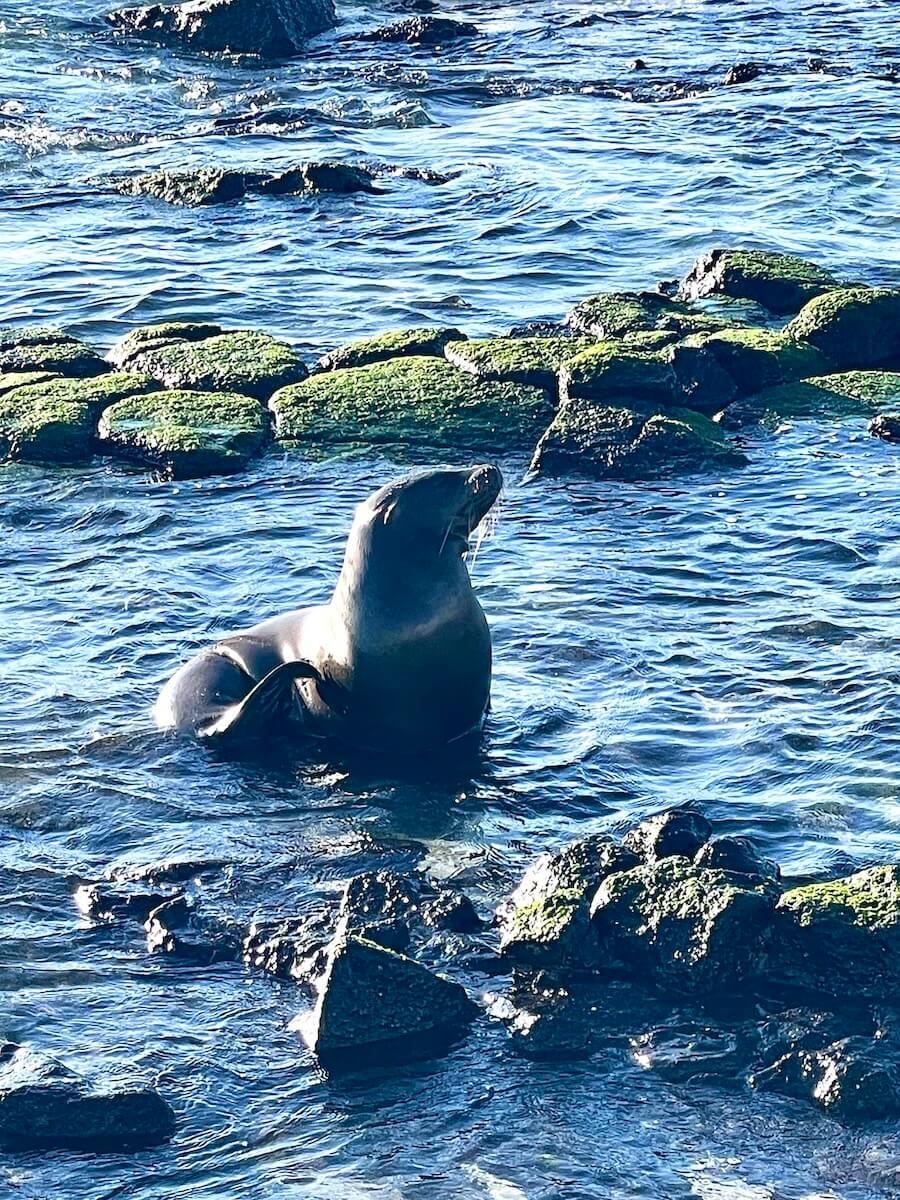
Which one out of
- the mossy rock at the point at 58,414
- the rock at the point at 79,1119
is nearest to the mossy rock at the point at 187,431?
the mossy rock at the point at 58,414

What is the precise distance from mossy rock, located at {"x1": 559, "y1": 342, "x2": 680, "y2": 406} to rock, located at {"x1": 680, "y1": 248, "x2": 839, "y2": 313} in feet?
8.58

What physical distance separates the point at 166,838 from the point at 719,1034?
3.27m

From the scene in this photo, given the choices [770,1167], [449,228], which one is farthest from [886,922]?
[449,228]

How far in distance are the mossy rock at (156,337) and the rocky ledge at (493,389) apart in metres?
0.02

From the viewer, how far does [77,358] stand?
1747 centimetres

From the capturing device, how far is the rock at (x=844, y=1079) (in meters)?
7.60

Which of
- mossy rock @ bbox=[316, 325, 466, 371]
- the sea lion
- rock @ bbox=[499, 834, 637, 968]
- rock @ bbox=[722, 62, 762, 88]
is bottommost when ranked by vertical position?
rock @ bbox=[499, 834, 637, 968]

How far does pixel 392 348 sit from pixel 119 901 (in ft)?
28.1

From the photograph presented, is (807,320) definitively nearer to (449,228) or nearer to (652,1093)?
(449,228)

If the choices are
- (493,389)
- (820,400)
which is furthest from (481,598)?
(820,400)

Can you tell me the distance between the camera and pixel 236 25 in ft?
96.8

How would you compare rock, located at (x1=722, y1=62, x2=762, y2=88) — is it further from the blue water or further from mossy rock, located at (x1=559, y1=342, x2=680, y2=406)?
mossy rock, located at (x1=559, y1=342, x2=680, y2=406)

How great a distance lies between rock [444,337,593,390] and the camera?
53.9 feet

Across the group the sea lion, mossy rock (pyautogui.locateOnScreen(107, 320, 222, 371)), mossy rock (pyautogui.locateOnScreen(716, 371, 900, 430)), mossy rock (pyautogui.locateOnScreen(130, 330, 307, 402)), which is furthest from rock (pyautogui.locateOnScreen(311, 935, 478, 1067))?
mossy rock (pyautogui.locateOnScreen(107, 320, 222, 371))
